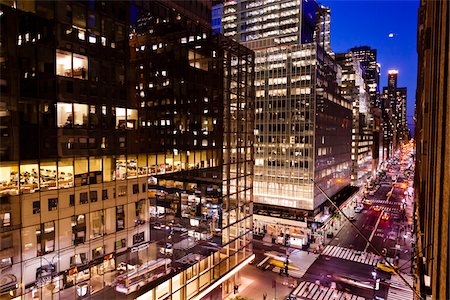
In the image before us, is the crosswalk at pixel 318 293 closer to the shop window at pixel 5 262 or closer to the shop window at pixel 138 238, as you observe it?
the shop window at pixel 138 238

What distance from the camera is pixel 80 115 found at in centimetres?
1903

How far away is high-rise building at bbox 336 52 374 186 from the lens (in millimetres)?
111319

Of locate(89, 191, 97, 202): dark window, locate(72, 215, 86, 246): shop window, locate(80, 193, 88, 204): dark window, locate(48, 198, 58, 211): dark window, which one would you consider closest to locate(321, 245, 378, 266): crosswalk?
locate(89, 191, 97, 202): dark window

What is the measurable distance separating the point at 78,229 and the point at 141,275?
6.56 meters

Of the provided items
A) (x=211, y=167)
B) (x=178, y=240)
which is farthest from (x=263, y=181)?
(x=178, y=240)

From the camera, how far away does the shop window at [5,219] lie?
15669 millimetres

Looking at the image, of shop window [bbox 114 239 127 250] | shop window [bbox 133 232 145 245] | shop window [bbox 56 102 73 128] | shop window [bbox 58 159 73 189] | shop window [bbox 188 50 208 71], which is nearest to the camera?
shop window [bbox 56 102 73 128]

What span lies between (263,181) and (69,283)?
168 ft

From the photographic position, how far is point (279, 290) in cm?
4066

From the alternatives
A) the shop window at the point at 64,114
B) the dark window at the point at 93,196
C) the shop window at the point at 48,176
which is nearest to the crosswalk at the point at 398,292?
the dark window at the point at 93,196

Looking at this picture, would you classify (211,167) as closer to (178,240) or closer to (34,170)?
(178,240)

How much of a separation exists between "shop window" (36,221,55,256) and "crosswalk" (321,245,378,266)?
47927 mm

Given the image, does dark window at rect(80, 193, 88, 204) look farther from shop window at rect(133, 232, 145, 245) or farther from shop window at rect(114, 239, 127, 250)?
shop window at rect(133, 232, 145, 245)

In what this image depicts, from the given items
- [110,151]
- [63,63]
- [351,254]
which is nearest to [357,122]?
[351,254]
